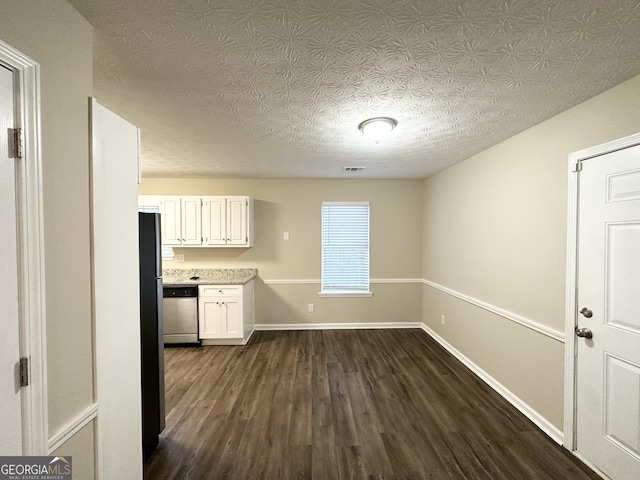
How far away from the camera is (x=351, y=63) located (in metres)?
1.40

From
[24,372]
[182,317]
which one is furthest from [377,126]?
[182,317]

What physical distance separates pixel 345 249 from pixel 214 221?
7.11 feet

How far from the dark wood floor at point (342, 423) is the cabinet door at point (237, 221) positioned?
166 cm

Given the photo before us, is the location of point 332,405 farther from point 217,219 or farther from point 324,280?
point 217,219

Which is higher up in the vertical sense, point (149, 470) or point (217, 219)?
point (217, 219)

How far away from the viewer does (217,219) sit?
4047mm

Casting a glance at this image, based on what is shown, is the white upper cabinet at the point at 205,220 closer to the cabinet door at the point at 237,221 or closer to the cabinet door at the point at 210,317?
the cabinet door at the point at 237,221

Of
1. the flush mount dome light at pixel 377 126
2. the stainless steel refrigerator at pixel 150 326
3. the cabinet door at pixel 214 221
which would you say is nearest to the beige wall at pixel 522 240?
the flush mount dome light at pixel 377 126

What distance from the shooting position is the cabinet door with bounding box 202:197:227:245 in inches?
159

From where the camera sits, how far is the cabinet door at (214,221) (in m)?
4.03

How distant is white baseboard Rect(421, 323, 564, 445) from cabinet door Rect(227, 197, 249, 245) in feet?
11.0

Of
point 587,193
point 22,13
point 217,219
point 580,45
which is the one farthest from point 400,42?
point 217,219

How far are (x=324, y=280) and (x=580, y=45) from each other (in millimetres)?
3776

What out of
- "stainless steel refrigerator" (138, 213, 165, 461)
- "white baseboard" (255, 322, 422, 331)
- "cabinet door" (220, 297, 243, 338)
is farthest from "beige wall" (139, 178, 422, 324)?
"stainless steel refrigerator" (138, 213, 165, 461)
